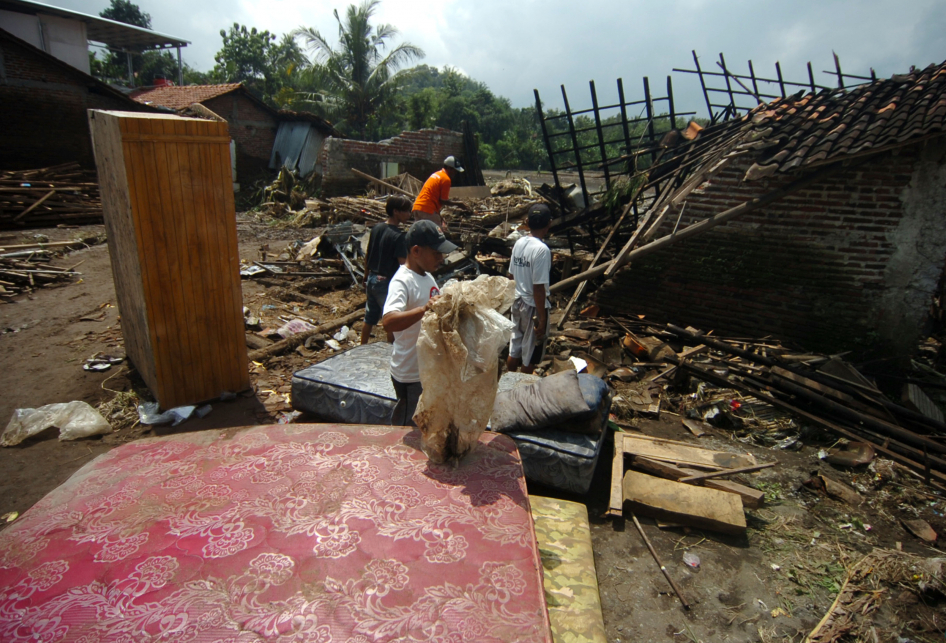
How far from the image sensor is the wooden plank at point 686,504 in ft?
11.0

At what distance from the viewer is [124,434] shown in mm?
4172

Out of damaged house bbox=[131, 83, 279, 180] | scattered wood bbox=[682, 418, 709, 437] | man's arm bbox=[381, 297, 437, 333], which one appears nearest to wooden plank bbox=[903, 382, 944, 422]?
scattered wood bbox=[682, 418, 709, 437]

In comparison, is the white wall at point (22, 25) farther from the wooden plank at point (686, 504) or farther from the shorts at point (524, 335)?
the wooden plank at point (686, 504)

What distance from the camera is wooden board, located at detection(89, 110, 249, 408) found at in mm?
3853

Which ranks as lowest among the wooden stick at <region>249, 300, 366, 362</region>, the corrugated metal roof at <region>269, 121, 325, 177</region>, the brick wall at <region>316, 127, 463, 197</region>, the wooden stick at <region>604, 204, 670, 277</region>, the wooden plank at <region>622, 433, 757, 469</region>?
the wooden plank at <region>622, 433, 757, 469</region>

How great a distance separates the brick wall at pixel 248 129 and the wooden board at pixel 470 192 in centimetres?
1044

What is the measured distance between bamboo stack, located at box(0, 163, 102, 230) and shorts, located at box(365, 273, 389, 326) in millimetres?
9454

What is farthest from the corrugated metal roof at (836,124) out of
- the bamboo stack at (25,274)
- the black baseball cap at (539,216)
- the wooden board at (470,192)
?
the bamboo stack at (25,274)

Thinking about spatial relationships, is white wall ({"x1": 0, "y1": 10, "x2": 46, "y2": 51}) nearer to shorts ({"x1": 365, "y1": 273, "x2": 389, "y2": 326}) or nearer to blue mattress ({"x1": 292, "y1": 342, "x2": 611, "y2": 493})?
shorts ({"x1": 365, "y1": 273, "x2": 389, "y2": 326})

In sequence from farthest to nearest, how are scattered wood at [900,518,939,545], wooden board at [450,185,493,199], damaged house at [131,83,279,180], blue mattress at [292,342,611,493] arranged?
damaged house at [131,83,279,180] → wooden board at [450,185,493,199] → scattered wood at [900,518,939,545] → blue mattress at [292,342,611,493]

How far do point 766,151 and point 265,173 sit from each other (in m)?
19.2

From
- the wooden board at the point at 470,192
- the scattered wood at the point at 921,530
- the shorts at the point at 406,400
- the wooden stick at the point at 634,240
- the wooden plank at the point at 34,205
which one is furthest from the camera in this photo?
the wooden board at the point at 470,192

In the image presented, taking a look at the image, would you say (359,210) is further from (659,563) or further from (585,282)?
(659,563)

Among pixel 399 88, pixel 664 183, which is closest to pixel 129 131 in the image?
pixel 664 183
